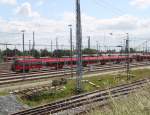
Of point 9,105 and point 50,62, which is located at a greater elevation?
point 50,62

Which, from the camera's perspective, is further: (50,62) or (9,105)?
(50,62)

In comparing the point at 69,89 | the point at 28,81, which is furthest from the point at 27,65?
the point at 69,89

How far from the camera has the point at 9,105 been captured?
828 inches

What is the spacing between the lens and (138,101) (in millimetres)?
5395

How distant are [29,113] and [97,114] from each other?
1260 centimetres

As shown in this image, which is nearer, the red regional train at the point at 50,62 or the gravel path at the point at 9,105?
the gravel path at the point at 9,105

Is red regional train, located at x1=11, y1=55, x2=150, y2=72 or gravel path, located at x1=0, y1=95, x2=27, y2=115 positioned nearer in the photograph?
gravel path, located at x1=0, y1=95, x2=27, y2=115

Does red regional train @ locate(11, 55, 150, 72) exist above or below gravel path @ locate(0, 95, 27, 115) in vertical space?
above

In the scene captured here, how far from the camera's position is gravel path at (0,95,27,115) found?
780 inches

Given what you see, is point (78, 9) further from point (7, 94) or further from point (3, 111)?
point (3, 111)

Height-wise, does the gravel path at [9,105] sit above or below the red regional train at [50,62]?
below

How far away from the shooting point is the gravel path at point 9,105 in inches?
780

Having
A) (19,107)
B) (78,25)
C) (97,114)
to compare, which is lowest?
(19,107)

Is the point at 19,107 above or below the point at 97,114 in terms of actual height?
A: below
